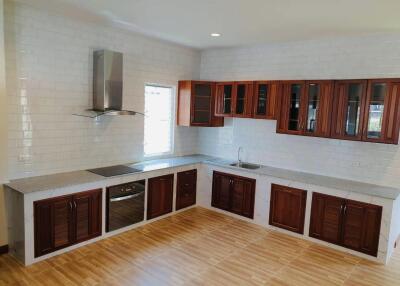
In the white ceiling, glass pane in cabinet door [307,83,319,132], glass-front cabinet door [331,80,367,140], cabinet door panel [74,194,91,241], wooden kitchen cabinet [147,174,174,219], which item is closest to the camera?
the white ceiling

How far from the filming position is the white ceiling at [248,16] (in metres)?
3.27

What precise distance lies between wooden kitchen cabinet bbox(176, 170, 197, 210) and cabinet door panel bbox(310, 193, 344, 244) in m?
2.13

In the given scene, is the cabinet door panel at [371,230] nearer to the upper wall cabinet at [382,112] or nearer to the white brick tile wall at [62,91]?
the upper wall cabinet at [382,112]

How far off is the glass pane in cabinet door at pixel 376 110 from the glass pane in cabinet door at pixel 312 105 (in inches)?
28.5

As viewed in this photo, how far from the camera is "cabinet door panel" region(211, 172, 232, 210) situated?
5.37 meters

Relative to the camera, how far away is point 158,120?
573 cm

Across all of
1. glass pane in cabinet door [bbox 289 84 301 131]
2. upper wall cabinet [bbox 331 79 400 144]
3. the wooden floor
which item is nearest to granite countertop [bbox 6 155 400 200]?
upper wall cabinet [bbox 331 79 400 144]

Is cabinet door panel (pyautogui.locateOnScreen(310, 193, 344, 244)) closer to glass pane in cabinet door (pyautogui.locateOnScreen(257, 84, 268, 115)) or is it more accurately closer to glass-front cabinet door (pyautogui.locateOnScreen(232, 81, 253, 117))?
glass pane in cabinet door (pyautogui.locateOnScreen(257, 84, 268, 115))

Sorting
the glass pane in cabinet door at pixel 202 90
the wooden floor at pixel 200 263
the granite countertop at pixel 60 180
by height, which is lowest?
the wooden floor at pixel 200 263

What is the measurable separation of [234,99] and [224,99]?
9.3 inches

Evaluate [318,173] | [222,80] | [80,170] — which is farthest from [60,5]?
[318,173]

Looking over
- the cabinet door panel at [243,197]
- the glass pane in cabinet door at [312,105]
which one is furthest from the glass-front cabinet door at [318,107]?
the cabinet door panel at [243,197]

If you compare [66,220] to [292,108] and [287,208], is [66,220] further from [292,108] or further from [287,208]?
[292,108]

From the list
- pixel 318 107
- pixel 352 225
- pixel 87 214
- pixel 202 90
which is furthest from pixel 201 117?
pixel 352 225
